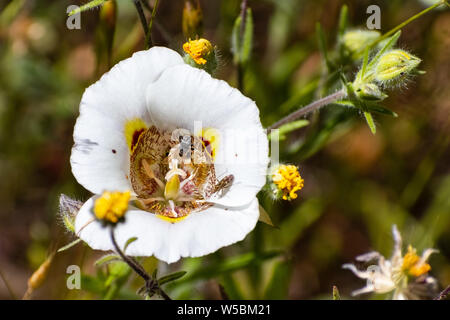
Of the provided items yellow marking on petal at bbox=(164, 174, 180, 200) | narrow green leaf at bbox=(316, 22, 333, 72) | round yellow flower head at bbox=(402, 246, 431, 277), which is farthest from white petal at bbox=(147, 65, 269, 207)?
round yellow flower head at bbox=(402, 246, 431, 277)

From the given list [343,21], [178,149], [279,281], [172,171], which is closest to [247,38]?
[343,21]

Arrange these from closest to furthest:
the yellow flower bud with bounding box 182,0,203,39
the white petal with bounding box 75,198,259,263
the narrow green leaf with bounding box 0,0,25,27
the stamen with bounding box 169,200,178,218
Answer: the white petal with bounding box 75,198,259,263 < the stamen with bounding box 169,200,178,218 < the yellow flower bud with bounding box 182,0,203,39 < the narrow green leaf with bounding box 0,0,25,27

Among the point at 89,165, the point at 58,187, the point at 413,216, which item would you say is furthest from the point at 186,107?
the point at 413,216

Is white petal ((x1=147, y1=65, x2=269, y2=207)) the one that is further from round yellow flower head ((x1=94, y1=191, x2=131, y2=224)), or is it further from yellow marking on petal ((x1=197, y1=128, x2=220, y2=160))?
round yellow flower head ((x1=94, y1=191, x2=131, y2=224))

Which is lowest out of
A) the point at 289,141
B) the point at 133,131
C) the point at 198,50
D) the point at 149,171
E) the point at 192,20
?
the point at 289,141

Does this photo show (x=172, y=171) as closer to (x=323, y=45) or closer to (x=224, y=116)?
(x=224, y=116)

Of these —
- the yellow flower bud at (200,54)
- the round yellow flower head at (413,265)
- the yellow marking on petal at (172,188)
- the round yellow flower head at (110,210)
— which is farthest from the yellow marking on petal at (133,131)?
the round yellow flower head at (413,265)
